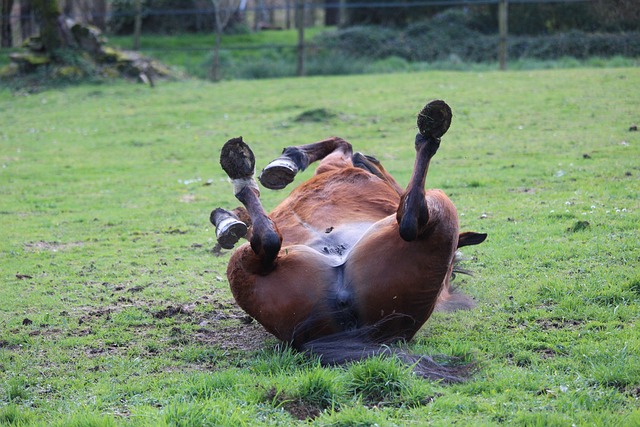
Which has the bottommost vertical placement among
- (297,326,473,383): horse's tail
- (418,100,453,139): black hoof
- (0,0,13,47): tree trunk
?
(297,326,473,383): horse's tail

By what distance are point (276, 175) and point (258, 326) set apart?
1068mm

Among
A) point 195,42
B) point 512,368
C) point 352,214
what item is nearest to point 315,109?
point 352,214

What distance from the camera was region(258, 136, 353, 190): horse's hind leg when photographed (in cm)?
534

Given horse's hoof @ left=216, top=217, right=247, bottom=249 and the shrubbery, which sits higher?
the shrubbery

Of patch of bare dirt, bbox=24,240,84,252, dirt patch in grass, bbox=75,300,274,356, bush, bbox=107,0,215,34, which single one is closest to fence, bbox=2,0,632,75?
bush, bbox=107,0,215,34

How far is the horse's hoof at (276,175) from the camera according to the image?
531 centimetres

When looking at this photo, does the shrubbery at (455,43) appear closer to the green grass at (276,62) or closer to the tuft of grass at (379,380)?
the green grass at (276,62)

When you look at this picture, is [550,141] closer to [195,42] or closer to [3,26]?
[195,42]

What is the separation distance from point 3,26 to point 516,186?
2288 cm

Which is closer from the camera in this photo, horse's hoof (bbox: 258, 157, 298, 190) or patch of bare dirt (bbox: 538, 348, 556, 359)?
patch of bare dirt (bbox: 538, 348, 556, 359)

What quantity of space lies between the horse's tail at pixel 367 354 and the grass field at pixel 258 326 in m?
0.10

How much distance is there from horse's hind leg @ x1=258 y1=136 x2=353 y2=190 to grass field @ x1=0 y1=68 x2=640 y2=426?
0.74 metres

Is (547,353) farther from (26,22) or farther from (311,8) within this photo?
(26,22)

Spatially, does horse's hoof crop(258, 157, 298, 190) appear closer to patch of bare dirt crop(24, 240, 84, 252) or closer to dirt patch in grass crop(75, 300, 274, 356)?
dirt patch in grass crop(75, 300, 274, 356)
